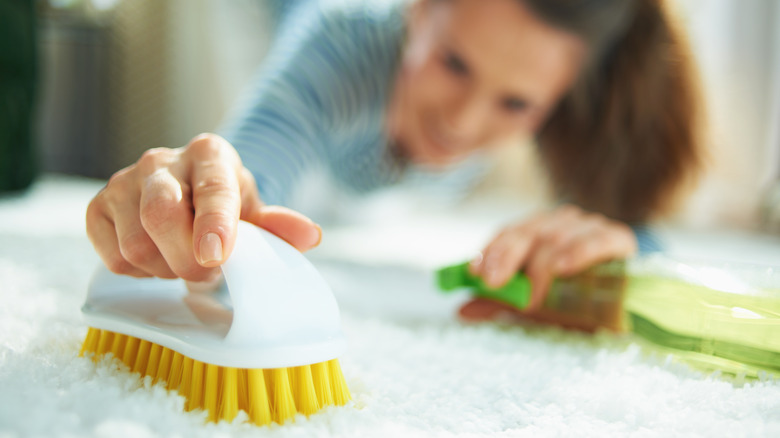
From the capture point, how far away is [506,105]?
0.83 metres

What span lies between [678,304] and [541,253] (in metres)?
0.12

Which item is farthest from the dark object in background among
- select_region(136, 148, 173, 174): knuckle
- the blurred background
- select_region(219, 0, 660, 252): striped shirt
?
select_region(136, 148, 173, 174): knuckle

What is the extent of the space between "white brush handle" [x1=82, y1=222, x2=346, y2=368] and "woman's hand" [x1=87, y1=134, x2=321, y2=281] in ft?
0.05

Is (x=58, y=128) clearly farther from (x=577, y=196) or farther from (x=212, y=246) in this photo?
(x=212, y=246)

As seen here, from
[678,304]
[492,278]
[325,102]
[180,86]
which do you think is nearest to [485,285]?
[492,278]

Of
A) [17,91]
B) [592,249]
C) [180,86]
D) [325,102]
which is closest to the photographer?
[592,249]

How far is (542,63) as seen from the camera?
76cm

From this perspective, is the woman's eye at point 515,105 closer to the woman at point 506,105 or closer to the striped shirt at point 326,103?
the woman at point 506,105

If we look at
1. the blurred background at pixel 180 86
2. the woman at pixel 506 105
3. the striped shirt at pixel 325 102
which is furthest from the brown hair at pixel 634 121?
the striped shirt at pixel 325 102

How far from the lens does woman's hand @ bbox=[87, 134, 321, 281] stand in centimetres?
26

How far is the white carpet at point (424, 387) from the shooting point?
24cm

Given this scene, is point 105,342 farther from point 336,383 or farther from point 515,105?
point 515,105

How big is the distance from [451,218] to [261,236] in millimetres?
1480

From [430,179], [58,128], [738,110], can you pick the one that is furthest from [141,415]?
[58,128]
